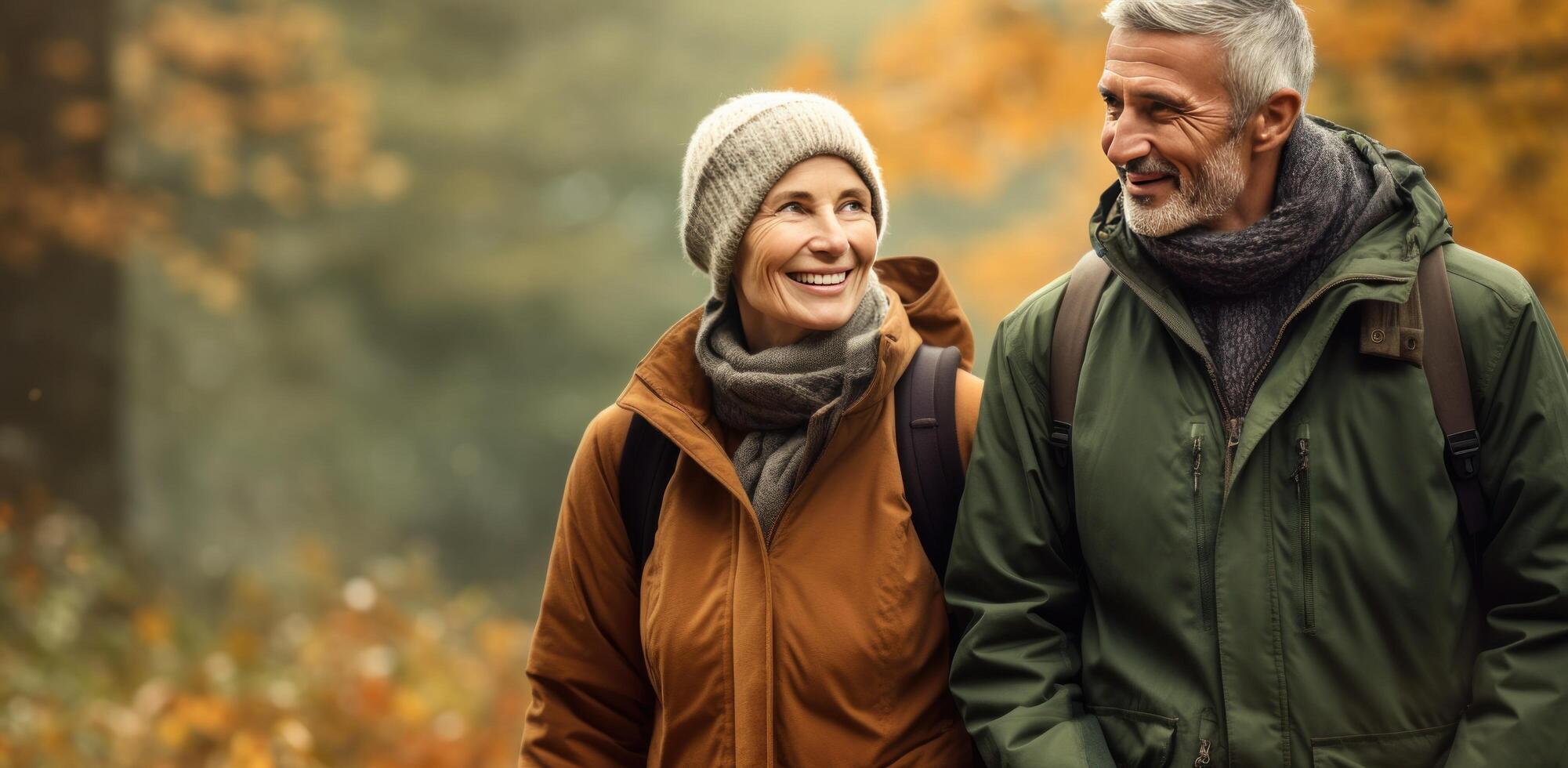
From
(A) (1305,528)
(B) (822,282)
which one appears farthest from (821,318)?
(A) (1305,528)

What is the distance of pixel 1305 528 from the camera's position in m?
2.41

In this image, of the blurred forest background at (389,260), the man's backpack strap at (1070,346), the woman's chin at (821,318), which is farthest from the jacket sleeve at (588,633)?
the blurred forest background at (389,260)

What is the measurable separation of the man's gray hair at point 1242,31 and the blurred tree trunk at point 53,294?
23.3 ft

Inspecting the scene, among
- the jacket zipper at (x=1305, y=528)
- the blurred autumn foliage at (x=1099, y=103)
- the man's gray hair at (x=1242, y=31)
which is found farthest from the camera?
the blurred autumn foliage at (x=1099, y=103)

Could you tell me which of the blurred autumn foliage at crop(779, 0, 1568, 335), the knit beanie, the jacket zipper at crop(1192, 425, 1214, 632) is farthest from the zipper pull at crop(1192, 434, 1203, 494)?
the blurred autumn foliage at crop(779, 0, 1568, 335)

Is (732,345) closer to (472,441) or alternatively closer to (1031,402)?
(1031,402)

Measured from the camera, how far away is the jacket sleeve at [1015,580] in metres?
2.61

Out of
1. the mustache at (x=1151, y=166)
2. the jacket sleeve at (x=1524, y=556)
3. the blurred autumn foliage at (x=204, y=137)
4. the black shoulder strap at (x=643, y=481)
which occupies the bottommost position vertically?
the jacket sleeve at (x=1524, y=556)

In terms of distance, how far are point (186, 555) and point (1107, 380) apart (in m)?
8.13

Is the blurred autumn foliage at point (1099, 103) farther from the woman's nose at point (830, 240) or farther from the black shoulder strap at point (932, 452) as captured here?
the black shoulder strap at point (932, 452)

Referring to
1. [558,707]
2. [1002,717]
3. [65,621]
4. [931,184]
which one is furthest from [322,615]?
[1002,717]

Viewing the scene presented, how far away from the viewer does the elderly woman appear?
2791 mm

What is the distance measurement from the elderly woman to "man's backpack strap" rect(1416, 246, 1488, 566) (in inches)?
36.6

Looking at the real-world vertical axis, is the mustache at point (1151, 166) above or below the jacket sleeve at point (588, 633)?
above
